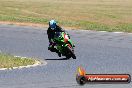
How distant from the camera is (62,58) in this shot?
24.1 metres

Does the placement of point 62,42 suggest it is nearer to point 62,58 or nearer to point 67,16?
point 62,58

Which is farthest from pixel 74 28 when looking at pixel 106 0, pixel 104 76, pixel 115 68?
pixel 106 0

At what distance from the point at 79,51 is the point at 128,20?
77.2 ft

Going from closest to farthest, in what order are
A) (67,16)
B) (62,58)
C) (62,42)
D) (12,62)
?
(62,42) → (12,62) → (62,58) → (67,16)

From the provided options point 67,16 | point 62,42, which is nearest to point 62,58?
point 62,42

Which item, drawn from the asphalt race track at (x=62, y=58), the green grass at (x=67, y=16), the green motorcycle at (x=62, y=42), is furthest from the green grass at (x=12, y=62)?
the green grass at (x=67, y=16)

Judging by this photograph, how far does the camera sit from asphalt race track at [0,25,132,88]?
55.2 feet

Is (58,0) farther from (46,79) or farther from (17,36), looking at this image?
(46,79)

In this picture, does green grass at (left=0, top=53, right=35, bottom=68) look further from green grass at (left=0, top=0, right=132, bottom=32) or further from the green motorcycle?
green grass at (left=0, top=0, right=132, bottom=32)

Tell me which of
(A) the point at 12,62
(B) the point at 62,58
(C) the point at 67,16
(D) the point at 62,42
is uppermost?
(D) the point at 62,42

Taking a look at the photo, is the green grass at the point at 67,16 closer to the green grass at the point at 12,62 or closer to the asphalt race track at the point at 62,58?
the asphalt race track at the point at 62,58

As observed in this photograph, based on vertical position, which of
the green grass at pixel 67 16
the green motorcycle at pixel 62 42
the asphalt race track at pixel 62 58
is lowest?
the green grass at pixel 67 16

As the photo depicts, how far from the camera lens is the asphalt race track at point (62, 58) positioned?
55.2 ft

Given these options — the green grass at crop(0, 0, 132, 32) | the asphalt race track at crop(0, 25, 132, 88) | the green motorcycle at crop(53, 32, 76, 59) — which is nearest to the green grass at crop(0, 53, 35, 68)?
the asphalt race track at crop(0, 25, 132, 88)
